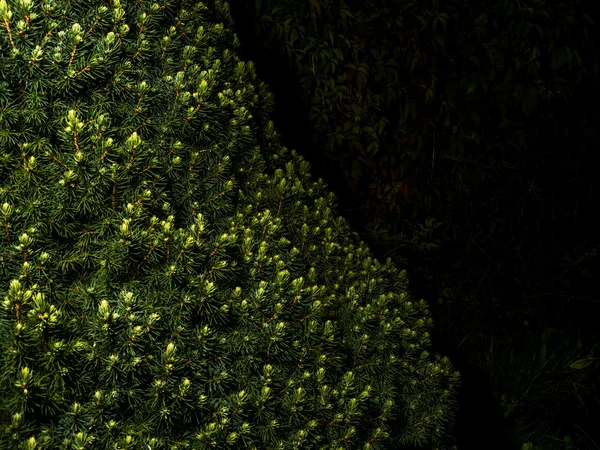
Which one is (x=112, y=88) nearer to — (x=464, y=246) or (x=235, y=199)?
(x=235, y=199)

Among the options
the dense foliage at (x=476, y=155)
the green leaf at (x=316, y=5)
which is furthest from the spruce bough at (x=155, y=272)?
the green leaf at (x=316, y=5)

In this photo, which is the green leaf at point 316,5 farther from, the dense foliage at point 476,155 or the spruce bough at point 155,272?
the spruce bough at point 155,272

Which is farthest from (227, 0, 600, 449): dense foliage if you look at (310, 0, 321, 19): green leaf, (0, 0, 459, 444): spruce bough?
(0, 0, 459, 444): spruce bough

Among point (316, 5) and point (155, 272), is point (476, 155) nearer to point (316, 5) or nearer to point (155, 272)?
point (316, 5)

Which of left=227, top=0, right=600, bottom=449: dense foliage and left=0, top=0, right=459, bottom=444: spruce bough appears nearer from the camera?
left=0, top=0, right=459, bottom=444: spruce bough

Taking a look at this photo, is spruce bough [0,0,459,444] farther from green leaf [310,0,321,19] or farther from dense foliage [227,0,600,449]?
green leaf [310,0,321,19]

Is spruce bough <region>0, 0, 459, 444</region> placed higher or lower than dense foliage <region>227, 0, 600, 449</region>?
higher

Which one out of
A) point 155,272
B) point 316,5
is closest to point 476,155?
point 316,5

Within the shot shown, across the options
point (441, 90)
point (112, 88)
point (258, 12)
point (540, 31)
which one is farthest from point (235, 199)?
point (540, 31)
